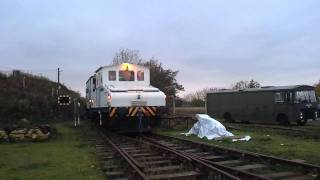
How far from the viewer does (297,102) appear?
31422mm

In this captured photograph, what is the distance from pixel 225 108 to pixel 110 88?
18133mm

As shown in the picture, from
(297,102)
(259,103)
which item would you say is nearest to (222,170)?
(297,102)

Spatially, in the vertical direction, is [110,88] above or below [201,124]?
above

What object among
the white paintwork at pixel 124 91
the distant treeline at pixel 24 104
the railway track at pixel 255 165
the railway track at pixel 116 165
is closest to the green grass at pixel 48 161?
the railway track at pixel 116 165

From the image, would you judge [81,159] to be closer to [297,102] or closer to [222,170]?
[222,170]

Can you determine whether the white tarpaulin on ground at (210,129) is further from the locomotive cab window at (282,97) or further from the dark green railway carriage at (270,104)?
the locomotive cab window at (282,97)

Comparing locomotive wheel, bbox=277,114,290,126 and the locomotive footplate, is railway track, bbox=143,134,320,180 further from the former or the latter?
locomotive wheel, bbox=277,114,290,126

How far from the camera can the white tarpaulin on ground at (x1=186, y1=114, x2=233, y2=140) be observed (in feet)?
67.0

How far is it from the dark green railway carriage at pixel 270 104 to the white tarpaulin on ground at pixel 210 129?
37.3 ft

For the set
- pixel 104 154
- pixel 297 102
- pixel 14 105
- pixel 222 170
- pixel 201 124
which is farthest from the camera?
pixel 14 105

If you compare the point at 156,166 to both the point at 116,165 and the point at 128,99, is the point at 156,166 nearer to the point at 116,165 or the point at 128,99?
the point at 116,165

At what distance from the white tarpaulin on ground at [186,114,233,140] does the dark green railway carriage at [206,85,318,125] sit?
37.3 ft

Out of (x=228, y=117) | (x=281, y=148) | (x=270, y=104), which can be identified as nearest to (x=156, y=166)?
(x=281, y=148)

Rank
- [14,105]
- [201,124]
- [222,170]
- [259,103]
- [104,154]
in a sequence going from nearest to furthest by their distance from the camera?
1. [222,170]
2. [104,154]
3. [201,124]
4. [259,103]
5. [14,105]
